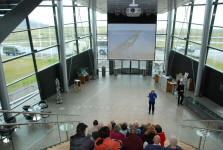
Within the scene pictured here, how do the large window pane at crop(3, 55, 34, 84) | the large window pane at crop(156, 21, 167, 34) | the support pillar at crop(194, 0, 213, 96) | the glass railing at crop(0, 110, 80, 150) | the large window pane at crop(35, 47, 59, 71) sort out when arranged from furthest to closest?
the large window pane at crop(156, 21, 167, 34), the large window pane at crop(35, 47, 59, 71), the support pillar at crop(194, 0, 213, 96), the large window pane at crop(3, 55, 34, 84), the glass railing at crop(0, 110, 80, 150)

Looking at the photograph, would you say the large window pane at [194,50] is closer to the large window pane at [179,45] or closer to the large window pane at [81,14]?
the large window pane at [179,45]

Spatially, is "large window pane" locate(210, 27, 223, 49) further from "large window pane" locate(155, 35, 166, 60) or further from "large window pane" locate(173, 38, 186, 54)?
"large window pane" locate(155, 35, 166, 60)

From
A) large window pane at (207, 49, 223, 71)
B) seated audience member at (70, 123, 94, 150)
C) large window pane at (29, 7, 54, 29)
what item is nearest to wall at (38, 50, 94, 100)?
large window pane at (29, 7, 54, 29)

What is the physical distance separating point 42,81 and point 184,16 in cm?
906

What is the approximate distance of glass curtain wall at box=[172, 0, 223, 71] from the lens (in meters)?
8.91

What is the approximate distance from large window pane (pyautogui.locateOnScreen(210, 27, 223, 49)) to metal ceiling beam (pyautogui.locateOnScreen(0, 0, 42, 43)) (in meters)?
8.01

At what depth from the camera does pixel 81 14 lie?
12.4 metres

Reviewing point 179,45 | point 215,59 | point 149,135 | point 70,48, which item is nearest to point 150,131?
point 149,135

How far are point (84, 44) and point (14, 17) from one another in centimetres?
883

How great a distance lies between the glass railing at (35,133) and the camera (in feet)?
14.9

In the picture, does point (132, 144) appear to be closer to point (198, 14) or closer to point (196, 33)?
point (196, 33)

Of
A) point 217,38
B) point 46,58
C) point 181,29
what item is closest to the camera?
point 217,38

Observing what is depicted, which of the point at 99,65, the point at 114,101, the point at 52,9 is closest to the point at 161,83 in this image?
the point at 114,101

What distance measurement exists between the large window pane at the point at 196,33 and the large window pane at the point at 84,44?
676 centimetres
